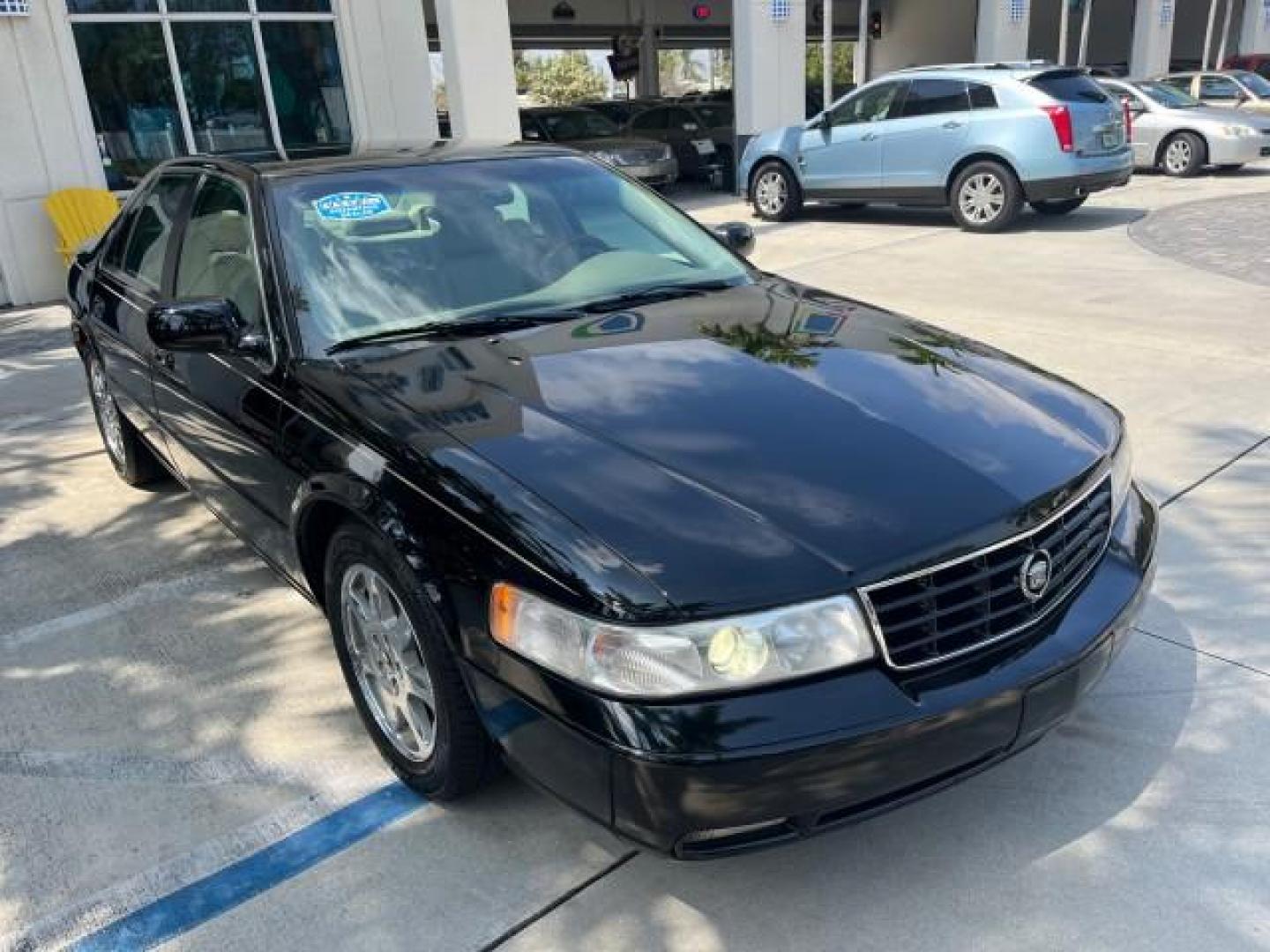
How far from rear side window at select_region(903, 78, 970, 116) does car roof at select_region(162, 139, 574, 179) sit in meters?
9.04

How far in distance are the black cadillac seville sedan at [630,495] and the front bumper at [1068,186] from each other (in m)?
8.74

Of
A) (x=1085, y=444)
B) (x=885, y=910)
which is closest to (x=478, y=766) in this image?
(x=885, y=910)

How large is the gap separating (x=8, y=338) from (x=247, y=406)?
739cm

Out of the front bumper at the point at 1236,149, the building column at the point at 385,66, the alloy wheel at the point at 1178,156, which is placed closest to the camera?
the building column at the point at 385,66

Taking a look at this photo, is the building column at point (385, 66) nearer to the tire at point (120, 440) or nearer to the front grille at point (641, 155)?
the front grille at point (641, 155)

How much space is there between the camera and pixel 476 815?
2.76 m

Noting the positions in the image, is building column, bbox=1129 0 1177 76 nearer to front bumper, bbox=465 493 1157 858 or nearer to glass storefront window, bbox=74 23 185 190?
glass storefront window, bbox=74 23 185 190

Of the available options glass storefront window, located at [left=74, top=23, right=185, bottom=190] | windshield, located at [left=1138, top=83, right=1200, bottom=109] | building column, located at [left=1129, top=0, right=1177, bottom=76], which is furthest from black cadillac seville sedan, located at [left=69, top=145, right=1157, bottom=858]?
building column, located at [left=1129, top=0, right=1177, bottom=76]

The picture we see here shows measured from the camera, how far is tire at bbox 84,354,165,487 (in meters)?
5.05

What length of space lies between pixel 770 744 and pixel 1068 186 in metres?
10.8

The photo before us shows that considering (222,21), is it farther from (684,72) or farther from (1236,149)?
(684,72)

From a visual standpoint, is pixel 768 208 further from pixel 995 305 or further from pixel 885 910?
pixel 885 910

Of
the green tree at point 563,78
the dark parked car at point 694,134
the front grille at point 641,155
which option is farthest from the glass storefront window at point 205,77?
the green tree at point 563,78

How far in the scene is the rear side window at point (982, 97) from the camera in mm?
11570
